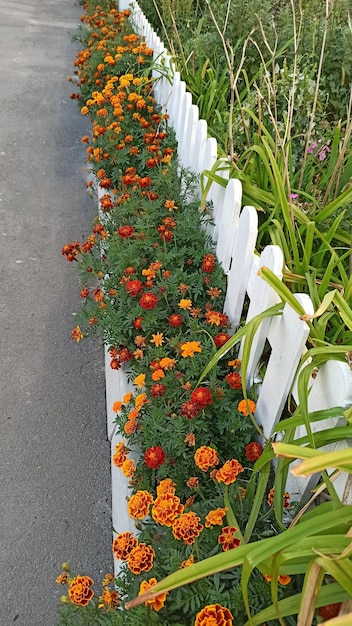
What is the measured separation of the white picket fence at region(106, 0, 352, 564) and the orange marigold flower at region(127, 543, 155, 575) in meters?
0.50

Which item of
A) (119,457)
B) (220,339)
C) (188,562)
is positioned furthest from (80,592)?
(220,339)

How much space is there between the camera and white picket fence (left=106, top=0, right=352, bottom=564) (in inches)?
54.0

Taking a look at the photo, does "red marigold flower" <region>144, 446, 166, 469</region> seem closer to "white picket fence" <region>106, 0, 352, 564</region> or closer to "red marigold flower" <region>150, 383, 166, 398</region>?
"red marigold flower" <region>150, 383, 166, 398</region>

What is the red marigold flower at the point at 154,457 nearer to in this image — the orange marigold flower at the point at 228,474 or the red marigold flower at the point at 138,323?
the orange marigold flower at the point at 228,474

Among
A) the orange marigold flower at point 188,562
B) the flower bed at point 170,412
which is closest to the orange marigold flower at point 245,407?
the flower bed at point 170,412

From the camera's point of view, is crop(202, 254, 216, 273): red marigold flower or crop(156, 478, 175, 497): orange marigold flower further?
crop(202, 254, 216, 273): red marigold flower

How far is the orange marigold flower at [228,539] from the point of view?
1270mm

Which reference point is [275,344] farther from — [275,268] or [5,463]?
[5,463]

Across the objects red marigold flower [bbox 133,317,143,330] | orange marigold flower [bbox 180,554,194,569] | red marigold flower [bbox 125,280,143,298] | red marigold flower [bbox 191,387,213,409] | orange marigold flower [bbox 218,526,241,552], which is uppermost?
red marigold flower [bbox 125,280,143,298]

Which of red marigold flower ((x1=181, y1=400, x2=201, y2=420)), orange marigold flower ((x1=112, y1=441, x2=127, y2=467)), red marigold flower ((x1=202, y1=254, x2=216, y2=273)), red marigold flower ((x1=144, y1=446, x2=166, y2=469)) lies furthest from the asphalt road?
red marigold flower ((x1=202, y1=254, x2=216, y2=273))

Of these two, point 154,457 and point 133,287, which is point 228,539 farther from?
point 133,287

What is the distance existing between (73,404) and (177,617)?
4.88 ft

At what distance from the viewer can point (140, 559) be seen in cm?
127

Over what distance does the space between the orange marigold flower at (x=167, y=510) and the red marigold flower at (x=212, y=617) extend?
0.85 feet
